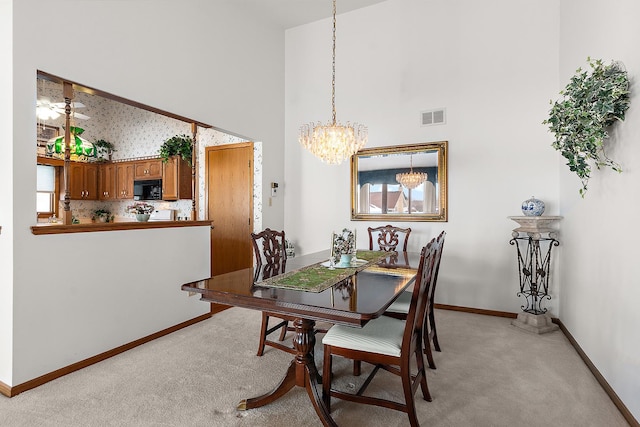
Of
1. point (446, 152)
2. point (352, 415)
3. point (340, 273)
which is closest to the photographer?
point (352, 415)

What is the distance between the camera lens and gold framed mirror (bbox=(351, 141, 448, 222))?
403 cm

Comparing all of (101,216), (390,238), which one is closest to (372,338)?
(390,238)

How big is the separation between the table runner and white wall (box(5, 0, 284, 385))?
157 cm

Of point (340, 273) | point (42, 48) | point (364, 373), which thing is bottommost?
point (364, 373)

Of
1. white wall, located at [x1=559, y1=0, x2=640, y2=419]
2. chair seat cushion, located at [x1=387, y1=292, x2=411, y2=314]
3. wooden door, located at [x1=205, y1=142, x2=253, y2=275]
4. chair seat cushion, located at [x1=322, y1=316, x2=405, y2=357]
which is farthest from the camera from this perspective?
wooden door, located at [x1=205, y1=142, x2=253, y2=275]

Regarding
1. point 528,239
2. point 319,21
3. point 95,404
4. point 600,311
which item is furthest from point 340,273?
point 319,21

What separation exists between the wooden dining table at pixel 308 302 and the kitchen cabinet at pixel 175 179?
3.67m

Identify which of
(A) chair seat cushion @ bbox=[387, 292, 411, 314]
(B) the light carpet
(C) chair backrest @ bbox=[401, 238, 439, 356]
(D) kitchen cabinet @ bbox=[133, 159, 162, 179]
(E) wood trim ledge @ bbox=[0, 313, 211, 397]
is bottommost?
(B) the light carpet

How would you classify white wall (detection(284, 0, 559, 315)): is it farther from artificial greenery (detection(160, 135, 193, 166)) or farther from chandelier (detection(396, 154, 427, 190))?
artificial greenery (detection(160, 135, 193, 166))

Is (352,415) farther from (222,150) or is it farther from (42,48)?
(222,150)

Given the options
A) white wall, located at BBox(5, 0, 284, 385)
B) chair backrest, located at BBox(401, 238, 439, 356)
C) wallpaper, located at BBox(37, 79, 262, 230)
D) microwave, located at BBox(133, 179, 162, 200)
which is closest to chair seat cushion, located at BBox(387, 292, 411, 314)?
chair backrest, located at BBox(401, 238, 439, 356)

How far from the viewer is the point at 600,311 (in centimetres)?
234

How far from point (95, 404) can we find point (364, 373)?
1.74 m

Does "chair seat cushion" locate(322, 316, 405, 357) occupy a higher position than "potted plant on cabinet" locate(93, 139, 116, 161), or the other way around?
"potted plant on cabinet" locate(93, 139, 116, 161)
